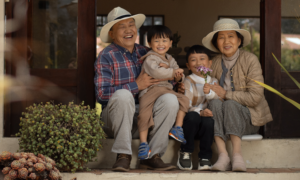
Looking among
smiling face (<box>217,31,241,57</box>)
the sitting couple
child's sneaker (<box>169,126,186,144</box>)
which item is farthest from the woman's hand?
child's sneaker (<box>169,126,186,144</box>)

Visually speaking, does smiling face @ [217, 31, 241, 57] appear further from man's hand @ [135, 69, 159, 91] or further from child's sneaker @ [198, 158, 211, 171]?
child's sneaker @ [198, 158, 211, 171]

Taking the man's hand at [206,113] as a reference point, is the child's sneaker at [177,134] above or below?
below

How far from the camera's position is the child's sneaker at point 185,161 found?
2.63 metres

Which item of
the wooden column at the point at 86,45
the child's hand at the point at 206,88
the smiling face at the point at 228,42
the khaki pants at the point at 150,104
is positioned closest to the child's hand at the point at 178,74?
the khaki pants at the point at 150,104

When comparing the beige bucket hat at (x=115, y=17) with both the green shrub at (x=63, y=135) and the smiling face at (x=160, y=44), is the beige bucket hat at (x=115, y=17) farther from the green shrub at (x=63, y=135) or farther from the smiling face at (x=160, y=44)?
the green shrub at (x=63, y=135)

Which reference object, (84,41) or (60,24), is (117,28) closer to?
(84,41)

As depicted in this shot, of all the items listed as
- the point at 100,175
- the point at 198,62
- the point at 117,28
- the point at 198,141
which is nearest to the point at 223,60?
the point at 198,62

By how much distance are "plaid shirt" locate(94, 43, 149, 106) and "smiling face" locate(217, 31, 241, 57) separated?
0.77m

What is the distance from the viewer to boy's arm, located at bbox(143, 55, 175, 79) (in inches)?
110

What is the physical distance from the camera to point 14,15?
3037mm

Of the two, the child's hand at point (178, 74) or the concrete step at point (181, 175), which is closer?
the concrete step at point (181, 175)

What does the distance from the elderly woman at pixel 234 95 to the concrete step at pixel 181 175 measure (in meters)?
0.06

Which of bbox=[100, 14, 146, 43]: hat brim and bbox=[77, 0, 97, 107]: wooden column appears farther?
bbox=[77, 0, 97, 107]: wooden column

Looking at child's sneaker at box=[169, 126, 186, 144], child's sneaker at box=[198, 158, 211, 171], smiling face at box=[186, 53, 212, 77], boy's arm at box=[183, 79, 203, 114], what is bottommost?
child's sneaker at box=[198, 158, 211, 171]
